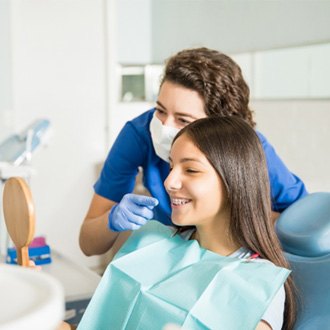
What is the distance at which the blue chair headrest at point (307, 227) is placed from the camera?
1.19m

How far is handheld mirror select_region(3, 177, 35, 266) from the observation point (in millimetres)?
834

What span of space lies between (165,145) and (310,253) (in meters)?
0.49

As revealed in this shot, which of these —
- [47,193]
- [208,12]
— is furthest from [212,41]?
[47,193]

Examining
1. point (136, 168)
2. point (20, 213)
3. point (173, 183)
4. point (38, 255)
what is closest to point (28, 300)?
point (20, 213)

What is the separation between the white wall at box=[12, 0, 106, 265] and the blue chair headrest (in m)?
2.23

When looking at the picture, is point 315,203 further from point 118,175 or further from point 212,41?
point 212,41

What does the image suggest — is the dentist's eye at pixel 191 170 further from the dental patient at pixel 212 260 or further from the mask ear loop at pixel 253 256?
the mask ear loop at pixel 253 256

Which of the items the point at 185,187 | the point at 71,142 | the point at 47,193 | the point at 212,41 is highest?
the point at 212,41

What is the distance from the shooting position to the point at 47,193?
334 centimetres

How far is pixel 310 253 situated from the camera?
1200 millimetres

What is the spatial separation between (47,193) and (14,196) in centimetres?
251

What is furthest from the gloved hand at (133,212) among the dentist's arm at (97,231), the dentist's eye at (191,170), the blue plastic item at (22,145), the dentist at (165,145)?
the blue plastic item at (22,145)

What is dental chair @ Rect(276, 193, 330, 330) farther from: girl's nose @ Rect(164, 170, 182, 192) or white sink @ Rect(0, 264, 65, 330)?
white sink @ Rect(0, 264, 65, 330)

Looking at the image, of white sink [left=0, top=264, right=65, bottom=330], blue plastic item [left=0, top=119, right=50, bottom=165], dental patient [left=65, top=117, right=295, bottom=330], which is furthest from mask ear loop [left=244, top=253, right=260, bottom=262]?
blue plastic item [left=0, top=119, right=50, bottom=165]
